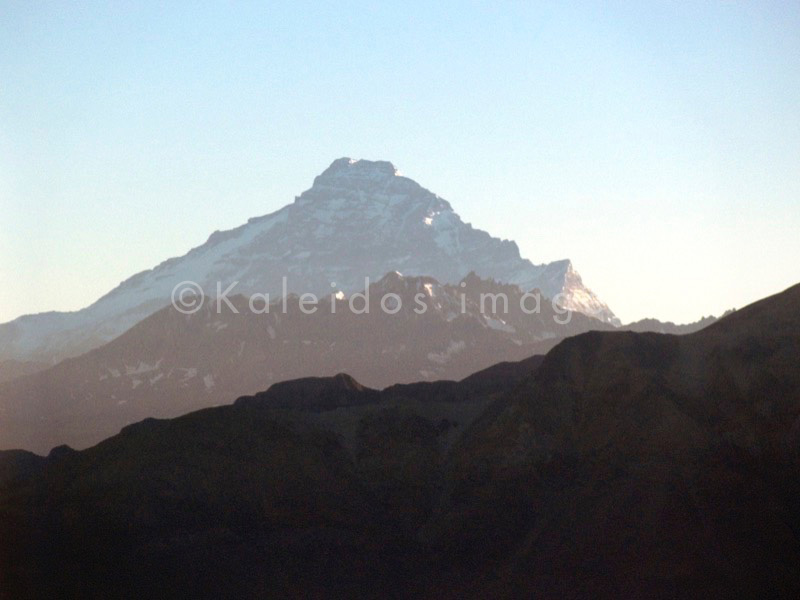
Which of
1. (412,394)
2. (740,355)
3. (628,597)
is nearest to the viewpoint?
(628,597)

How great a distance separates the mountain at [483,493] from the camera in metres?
146

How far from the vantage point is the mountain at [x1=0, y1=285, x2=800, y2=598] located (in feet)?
478

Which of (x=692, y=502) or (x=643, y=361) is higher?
(x=643, y=361)

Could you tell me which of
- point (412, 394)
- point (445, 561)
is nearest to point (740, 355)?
point (445, 561)

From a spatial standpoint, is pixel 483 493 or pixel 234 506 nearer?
pixel 234 506

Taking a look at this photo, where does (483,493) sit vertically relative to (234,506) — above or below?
below

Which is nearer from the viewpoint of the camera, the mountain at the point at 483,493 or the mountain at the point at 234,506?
the mountain at the point at 483,493

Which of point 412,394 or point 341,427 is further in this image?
point 412,394

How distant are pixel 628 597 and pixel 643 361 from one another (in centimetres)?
3552

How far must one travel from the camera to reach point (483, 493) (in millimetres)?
165250

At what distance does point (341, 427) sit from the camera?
590 ft

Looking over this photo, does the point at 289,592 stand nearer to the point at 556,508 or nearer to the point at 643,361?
the point at 556,508

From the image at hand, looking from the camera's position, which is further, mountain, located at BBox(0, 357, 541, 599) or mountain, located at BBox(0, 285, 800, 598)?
mountain, located at BBox(0, 357, 541, 599)

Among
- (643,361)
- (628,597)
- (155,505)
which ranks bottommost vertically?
(628,597)
